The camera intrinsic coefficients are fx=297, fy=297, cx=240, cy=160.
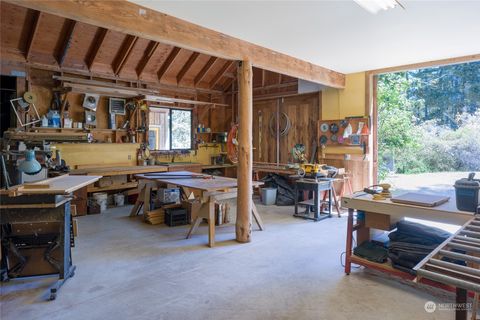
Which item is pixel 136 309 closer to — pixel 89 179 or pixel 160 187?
pixel 89 179

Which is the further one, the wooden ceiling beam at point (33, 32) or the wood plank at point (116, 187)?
the wood plank at point (116, 187)

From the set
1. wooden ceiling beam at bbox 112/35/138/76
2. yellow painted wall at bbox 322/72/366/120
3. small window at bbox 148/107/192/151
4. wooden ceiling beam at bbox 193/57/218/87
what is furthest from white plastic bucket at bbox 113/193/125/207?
yellow painted wall at bbox 322/72/366/120

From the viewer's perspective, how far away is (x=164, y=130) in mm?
7699

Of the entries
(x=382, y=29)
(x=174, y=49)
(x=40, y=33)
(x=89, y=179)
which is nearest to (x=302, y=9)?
(x=382, y=29)

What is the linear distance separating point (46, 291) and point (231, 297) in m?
1.72

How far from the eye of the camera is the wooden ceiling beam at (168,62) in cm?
683

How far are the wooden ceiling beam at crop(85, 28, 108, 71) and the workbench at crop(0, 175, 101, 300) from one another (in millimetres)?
3707

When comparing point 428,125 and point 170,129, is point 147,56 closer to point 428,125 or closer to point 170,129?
point 170,129

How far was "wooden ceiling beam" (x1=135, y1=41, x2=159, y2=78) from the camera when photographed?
21.1 ft

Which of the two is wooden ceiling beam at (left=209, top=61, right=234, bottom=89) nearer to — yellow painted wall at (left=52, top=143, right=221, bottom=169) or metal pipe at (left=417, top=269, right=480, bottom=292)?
yellow painted wall at (left=52, top=143, right=221, bottom=169)

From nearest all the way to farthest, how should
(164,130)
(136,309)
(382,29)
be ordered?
(136,309), (382,29), (164,130)

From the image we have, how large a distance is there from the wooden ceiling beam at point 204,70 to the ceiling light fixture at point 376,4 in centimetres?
493

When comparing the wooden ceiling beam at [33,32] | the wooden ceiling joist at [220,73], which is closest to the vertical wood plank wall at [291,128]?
the wooden ceiling joist at [220,73]

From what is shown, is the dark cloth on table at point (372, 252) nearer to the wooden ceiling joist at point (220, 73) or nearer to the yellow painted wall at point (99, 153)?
the yellow painted wall at point (99, 153)
